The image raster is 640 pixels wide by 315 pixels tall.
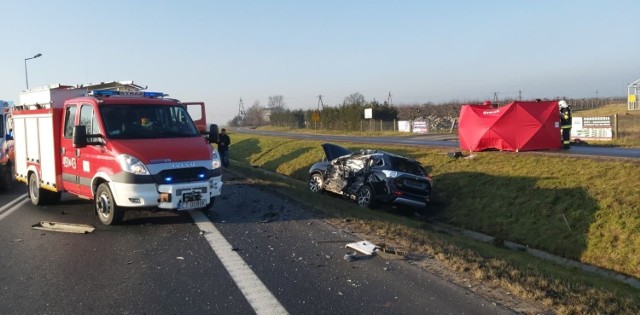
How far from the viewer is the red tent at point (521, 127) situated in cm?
1873

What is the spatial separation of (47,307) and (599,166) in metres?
14.3

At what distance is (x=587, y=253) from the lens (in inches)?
422

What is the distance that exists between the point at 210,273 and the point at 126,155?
3100mm

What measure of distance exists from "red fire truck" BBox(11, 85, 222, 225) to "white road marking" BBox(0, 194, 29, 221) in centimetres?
89

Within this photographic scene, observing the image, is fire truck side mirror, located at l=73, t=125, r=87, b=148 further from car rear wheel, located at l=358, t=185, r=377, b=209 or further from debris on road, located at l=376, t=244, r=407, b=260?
car rear wheel, located at l=358, t=185, r=377, b=209

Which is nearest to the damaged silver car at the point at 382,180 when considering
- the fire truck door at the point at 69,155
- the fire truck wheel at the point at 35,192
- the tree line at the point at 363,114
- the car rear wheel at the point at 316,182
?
the car rear wheel at the point at 316,182

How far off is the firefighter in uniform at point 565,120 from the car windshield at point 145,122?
1519 cm

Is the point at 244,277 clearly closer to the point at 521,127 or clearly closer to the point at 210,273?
the point at 210,273

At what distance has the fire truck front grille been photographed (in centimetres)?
773

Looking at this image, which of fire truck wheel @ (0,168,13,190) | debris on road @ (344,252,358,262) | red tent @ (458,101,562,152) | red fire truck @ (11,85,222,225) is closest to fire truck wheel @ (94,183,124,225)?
red fire truck @ (11,85,222,225)

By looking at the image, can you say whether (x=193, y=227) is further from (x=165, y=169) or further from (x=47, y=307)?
(x=47, y=307)

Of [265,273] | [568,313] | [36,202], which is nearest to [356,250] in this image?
[265,273]

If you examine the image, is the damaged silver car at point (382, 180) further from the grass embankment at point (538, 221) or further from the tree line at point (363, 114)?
the tree line at point (363, 114)

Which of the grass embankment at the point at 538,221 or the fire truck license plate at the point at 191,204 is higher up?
the fire truck license plate at the point at 191,204
